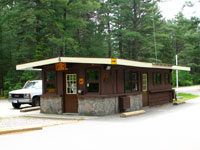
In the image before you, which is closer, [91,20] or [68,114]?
[68,114]

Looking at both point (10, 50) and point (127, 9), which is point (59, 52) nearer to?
point (10, 50)

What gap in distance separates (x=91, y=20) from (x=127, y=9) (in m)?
6.15

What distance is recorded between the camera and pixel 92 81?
503 inches

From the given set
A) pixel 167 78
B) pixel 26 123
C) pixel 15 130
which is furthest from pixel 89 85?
pixel 167 78

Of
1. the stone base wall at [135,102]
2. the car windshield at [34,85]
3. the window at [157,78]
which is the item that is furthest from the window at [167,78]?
the car windshield at [34,85]

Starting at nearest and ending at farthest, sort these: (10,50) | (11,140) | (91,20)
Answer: (11,140) < (10,50) < (91,20)

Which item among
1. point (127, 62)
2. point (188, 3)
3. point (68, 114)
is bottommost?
point (68, 114)

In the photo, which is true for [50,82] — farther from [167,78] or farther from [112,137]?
[167,78]

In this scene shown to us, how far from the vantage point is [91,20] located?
1535 inches

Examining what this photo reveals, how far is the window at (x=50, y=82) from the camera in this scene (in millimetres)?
13922

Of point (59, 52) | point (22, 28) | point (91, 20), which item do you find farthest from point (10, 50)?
point (91, 20)

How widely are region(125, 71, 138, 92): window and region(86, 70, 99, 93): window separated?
232cm

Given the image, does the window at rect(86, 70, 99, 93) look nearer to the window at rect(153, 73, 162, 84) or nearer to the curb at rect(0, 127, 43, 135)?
the curb at rect(0, 127, 43, 135)

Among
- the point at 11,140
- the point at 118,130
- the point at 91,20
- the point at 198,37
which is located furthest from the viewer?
the point at 198,37
